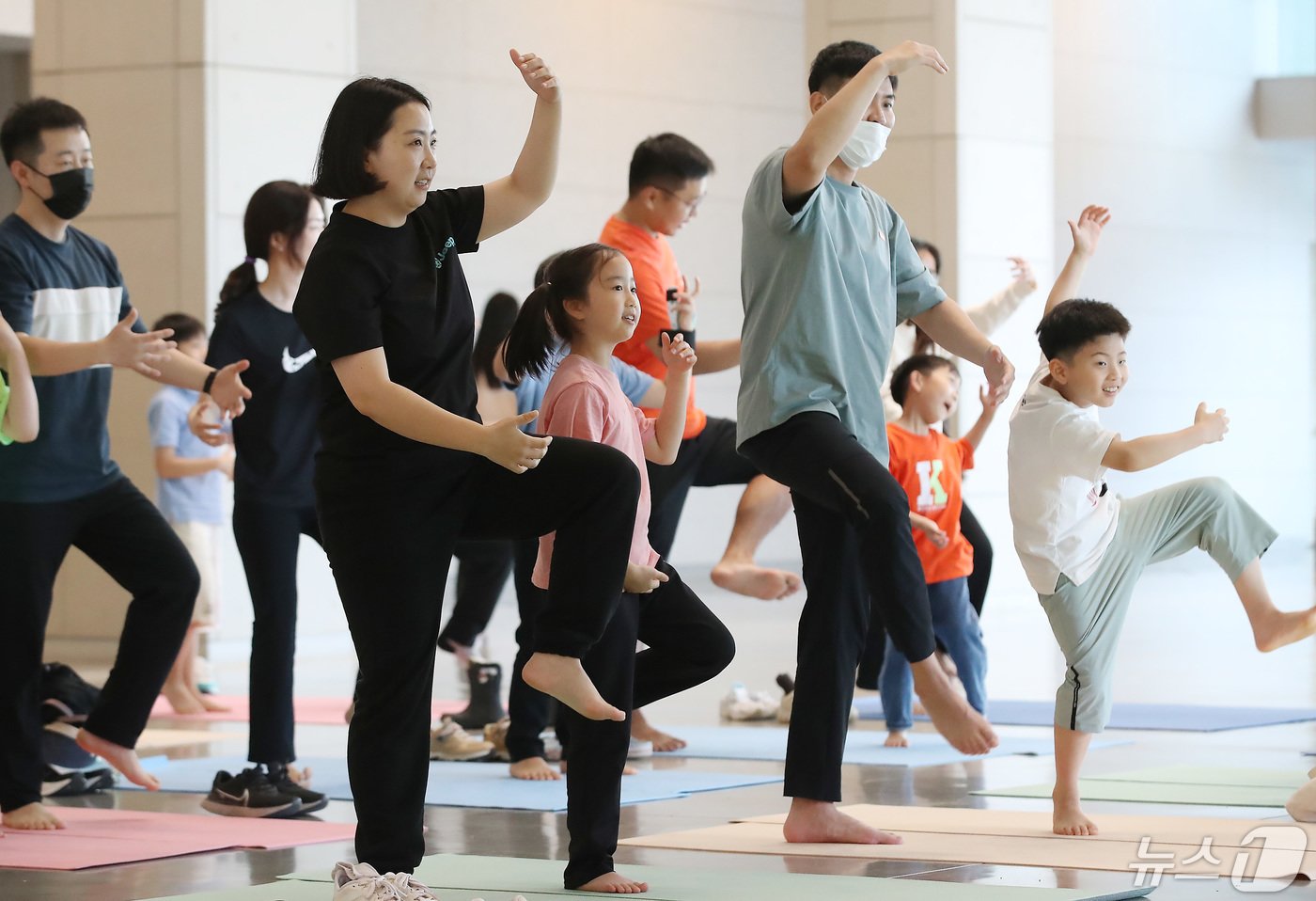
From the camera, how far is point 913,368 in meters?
6.12

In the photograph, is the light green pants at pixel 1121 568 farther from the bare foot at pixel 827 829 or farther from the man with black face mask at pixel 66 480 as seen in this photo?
the man with black face mask at pixel 66 480

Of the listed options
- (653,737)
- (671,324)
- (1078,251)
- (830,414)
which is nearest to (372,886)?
(830,414)

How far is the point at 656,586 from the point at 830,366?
2.19 ft

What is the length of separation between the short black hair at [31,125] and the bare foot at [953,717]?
241 cm

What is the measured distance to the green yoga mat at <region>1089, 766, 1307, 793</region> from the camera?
15.9ft

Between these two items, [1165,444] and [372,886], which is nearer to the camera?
[372,886]

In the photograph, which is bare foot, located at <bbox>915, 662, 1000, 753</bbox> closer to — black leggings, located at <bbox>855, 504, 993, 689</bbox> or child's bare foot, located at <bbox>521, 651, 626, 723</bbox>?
child's bare foot, located at <bbox>521, 651, 626, 723</bbox>

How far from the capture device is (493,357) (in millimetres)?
5695

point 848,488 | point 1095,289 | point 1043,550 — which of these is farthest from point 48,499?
point 1095,289

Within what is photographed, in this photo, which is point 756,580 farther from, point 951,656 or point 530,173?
point 530,173

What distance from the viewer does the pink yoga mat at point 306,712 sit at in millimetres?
6773

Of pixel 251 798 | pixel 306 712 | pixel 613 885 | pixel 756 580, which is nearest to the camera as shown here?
pixel 613 885

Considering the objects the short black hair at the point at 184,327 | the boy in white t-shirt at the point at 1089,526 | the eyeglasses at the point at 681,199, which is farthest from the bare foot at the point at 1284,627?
the short black hair at the point at 184,327

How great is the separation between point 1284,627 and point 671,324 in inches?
73.3
